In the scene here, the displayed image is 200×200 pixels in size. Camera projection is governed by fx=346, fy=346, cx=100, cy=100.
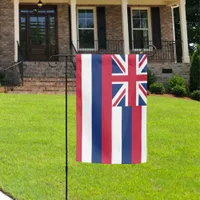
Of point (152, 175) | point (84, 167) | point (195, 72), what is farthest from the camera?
point (195, 72)

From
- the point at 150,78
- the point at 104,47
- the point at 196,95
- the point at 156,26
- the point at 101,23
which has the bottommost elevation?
the point at 196,95

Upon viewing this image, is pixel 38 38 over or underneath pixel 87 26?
underneath

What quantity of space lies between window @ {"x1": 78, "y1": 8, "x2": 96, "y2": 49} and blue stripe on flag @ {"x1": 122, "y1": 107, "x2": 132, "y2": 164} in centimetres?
1385

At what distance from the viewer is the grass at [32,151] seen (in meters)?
4.25

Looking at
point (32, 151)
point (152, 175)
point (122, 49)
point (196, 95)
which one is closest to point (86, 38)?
point (122, 49)

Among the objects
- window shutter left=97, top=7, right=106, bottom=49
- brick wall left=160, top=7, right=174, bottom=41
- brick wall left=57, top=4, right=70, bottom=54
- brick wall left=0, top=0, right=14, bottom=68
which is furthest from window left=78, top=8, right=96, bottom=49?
brick wall left=160, top=7, right=174, bottom=41

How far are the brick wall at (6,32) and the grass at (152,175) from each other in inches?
401

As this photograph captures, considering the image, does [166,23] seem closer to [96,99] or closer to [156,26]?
[156,26]

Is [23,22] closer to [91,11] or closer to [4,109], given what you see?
[91,11]

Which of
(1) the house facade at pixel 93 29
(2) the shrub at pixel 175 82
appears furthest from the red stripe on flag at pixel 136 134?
(1) the house facade at pixel 93 29

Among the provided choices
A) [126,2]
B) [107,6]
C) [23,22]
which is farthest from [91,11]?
[23,22]

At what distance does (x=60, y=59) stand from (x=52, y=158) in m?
11.2

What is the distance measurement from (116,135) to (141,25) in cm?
1503

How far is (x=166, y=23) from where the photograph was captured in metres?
17.8
